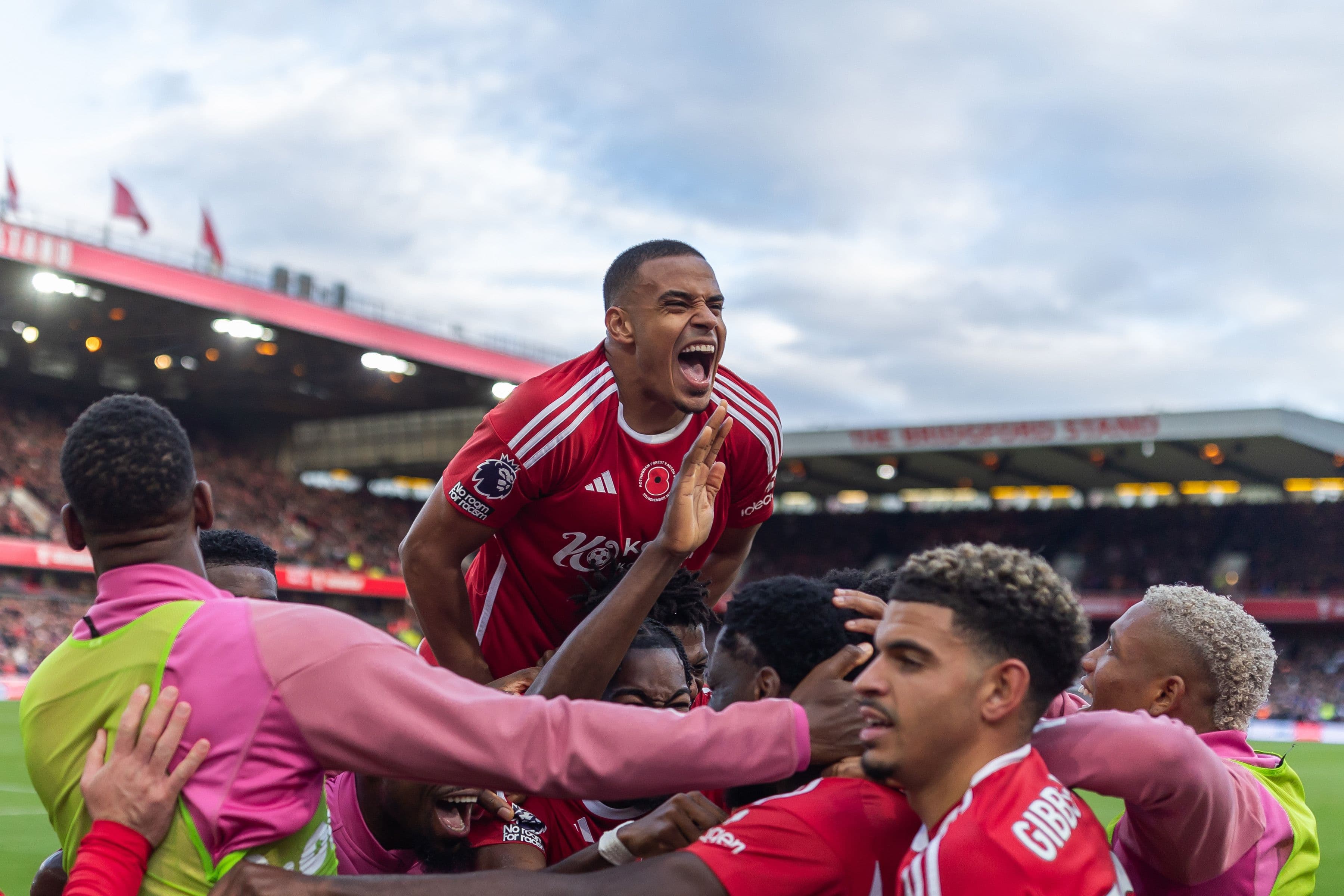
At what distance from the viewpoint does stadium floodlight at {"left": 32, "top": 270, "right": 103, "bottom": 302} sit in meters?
23.5

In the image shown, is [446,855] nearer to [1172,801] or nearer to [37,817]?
[1172,801]

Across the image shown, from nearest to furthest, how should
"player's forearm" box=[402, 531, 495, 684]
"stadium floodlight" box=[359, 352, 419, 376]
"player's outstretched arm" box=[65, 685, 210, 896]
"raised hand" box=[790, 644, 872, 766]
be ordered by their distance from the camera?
"player's outstretched arm" box=[65, 685, 210, 896] → "raised hand" box=[790, 644, 872, 766] → "player's forearm" box=[402, 531, 495, 684] → "stadium floodlight" box=[359, 352, 419, 376]

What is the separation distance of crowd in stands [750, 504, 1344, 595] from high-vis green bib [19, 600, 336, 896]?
2960cm

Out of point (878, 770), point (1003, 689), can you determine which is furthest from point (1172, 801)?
point (878, 770)

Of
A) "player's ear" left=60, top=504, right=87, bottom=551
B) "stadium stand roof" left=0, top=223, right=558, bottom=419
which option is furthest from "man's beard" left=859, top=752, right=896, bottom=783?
"stadium stand roof" left=0, top=223, right=558, bottom=419

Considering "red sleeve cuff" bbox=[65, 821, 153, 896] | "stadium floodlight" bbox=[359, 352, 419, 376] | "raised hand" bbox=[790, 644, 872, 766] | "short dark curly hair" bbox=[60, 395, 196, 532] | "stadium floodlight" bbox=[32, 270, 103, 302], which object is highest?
"stadium floodlight" bbox=[32, 270, 103, 302]

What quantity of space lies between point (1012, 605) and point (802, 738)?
47 centimetres

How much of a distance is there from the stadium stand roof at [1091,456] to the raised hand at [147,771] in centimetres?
2903

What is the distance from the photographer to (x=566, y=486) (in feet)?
13.4

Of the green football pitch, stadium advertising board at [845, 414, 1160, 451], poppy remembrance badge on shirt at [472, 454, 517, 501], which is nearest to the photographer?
poppy remembrance badge on shirt at [472, 454, 517, 501]

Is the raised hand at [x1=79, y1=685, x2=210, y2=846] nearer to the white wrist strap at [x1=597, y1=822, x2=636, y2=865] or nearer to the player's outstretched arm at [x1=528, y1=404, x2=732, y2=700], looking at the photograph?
the white wrist strap at [x1=597, y1=822, x2=636, y2=865]

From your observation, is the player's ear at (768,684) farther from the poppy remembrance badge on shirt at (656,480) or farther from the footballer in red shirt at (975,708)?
the poppy remembrance badge on shirt at (656,480)

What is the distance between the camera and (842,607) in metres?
2.84

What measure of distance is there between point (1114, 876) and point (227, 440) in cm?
3696
